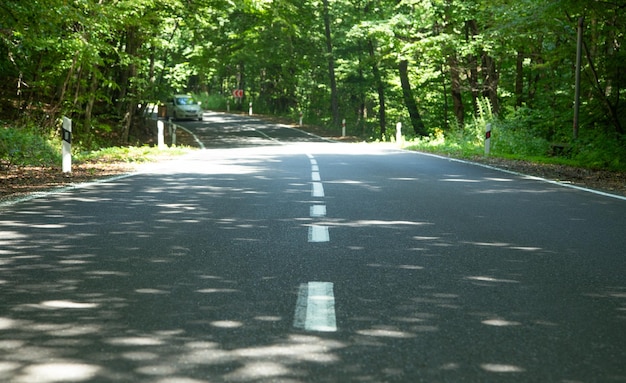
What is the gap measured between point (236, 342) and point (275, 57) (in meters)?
51.0

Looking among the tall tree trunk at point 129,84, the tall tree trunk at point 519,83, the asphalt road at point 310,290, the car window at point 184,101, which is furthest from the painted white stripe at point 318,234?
the car window at point 184,101

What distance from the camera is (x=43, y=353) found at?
371cm

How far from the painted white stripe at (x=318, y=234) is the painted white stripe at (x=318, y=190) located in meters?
3.22

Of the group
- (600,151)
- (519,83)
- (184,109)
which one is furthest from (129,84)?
(184,109)

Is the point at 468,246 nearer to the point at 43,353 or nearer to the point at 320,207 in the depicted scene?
the point at 320,207

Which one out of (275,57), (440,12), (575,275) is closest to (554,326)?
(575,275)

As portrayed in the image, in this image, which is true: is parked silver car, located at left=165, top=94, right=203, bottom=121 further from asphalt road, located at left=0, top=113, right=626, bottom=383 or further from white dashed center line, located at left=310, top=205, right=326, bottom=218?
white dashed center line, located at left=310, top=205, right=326, bottom=218

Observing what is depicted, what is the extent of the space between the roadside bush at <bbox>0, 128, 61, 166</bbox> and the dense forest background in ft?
0.31

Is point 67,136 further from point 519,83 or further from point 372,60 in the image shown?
point 372,60

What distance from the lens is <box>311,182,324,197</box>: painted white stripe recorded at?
36.6 ft

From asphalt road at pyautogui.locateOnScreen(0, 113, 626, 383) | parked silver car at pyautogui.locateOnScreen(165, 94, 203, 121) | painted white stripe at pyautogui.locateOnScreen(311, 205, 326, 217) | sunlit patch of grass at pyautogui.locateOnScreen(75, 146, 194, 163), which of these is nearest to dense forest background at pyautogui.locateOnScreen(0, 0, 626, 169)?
sunlit patch of grass at pyautogui.locateOnScreen(75, 146, 194, 163)

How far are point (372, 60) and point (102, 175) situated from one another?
26780 mm

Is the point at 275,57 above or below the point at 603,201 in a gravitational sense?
above

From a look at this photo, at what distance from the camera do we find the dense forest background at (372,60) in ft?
63.0
